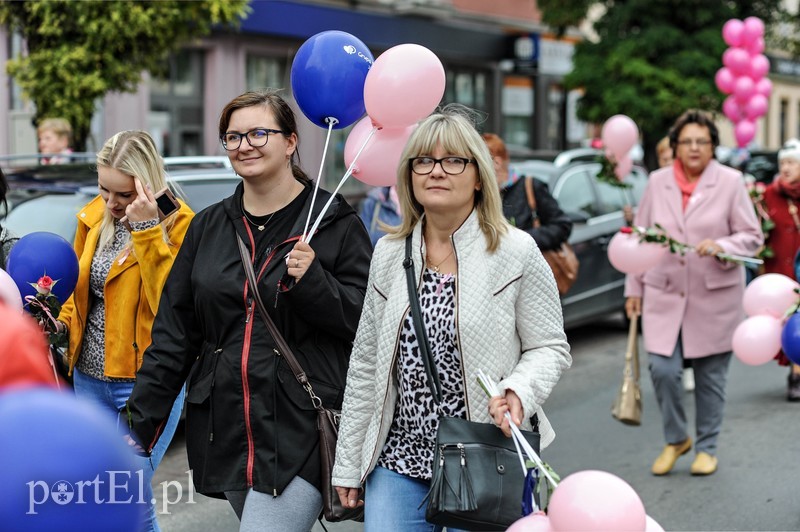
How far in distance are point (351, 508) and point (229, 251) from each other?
90cm

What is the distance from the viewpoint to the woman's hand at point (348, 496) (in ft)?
11.6

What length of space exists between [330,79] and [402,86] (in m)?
0.28

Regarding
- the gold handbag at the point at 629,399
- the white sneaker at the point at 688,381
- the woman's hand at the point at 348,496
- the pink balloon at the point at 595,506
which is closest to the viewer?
the pink balloon at the point at 595,506

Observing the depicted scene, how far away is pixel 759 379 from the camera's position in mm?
9547

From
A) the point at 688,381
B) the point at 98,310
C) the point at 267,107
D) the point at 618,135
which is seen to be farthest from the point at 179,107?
the point at 267,107

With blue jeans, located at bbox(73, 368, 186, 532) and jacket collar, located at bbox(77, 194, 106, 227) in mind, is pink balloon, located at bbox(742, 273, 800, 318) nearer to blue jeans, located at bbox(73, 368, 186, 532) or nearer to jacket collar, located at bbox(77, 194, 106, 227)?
blue jeans, located at bbox(73, 368, 186, 532)

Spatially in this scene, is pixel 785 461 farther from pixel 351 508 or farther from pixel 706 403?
pixel 351 508

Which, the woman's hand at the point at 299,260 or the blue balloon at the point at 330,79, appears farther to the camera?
the blue balloon at the point at 330,79

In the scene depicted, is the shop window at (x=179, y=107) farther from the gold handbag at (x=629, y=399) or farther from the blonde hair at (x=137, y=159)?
the blonde hair at (x=137, y=159)

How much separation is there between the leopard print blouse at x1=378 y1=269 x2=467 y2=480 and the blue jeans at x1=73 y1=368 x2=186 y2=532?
1.14 meters

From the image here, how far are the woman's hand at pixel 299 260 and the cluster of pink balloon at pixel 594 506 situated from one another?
1.14m

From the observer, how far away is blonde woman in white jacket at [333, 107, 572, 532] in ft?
10.9

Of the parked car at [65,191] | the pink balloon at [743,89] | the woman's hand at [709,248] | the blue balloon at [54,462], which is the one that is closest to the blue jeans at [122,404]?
the parked car at [65,191]

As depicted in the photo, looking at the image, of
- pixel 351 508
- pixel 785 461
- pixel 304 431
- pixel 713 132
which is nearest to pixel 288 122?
pixel 304 431
